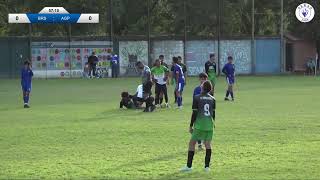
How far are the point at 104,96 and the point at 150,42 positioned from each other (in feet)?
72.4

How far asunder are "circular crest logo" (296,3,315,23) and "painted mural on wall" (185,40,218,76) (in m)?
7.19

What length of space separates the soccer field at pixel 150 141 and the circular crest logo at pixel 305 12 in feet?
90.3

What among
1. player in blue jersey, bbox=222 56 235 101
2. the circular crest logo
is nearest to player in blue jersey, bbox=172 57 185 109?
player in blue jersey, bbox=222 56 235 101

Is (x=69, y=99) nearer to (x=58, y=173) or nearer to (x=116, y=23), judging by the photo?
(x=58, y=173)

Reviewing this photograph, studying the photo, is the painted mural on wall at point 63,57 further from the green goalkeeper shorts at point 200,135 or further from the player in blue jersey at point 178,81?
the green goalkeeper shorts at point 200,135

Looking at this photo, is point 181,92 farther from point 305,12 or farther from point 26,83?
point 305,12

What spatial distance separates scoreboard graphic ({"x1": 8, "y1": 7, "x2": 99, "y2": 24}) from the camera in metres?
48.0

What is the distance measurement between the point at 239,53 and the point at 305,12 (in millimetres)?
6197

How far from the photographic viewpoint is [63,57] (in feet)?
164

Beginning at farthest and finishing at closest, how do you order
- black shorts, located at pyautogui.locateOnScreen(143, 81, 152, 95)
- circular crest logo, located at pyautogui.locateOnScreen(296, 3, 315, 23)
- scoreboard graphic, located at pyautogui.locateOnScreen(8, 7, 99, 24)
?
circular crest logo, located at pyautogui.locateOnScreen(296, 3, 315, 23) < scoreboard graphic, located at pyautogui.locateOnScreen(8, 7, 99, 24) < black shorts, located at pyautogui.locateOnScreen(143, 81, 152, 95)

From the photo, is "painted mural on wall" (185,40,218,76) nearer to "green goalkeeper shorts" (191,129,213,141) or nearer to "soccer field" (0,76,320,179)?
"soccer field" (0,76,320,179)

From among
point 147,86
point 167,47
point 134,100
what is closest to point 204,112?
point 147,86

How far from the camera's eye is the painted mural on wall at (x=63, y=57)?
49.8 metres

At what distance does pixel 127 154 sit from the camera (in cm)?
1274
